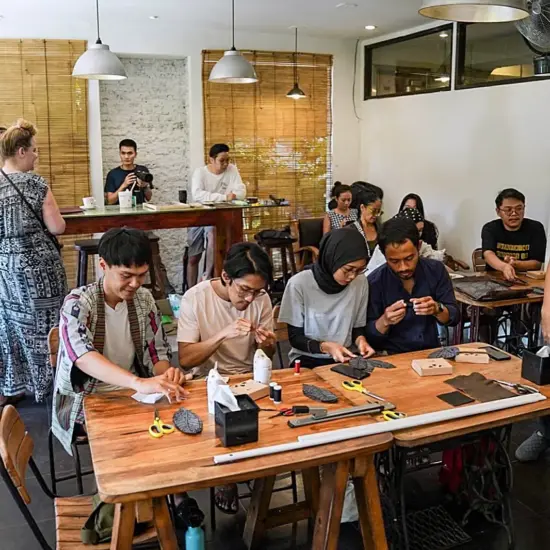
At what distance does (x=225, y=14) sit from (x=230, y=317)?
13.4 feet

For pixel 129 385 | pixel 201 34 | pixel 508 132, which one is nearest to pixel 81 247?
pixel 201 34

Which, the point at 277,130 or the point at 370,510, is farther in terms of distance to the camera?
the point at 277,130

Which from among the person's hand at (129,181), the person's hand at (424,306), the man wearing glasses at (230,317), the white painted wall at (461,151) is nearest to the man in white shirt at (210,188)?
the person's hand at (129,181)

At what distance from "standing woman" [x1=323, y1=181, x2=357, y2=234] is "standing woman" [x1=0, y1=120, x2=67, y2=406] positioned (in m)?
2.82

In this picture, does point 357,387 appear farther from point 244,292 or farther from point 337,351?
point 244,292

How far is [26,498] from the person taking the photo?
5.82 ft

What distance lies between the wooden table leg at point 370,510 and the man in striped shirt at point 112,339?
25.8 inches

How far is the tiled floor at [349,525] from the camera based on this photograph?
2557 mm

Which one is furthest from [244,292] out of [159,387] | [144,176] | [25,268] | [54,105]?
[54,105]

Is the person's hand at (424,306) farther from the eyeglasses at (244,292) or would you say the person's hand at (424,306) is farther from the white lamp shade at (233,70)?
the white lamp shade at (233,70)

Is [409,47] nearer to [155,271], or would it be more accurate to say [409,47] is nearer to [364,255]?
[155,271]

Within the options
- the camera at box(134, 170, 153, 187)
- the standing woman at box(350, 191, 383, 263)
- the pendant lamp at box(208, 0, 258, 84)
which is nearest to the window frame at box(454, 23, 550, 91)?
the standing woman at box(350, 191, 383, 263)

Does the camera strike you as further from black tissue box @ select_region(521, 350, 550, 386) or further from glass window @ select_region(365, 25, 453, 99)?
black tissue box @ select_region(521, 350, 550, 386)

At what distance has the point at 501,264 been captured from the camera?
13.7 ft
